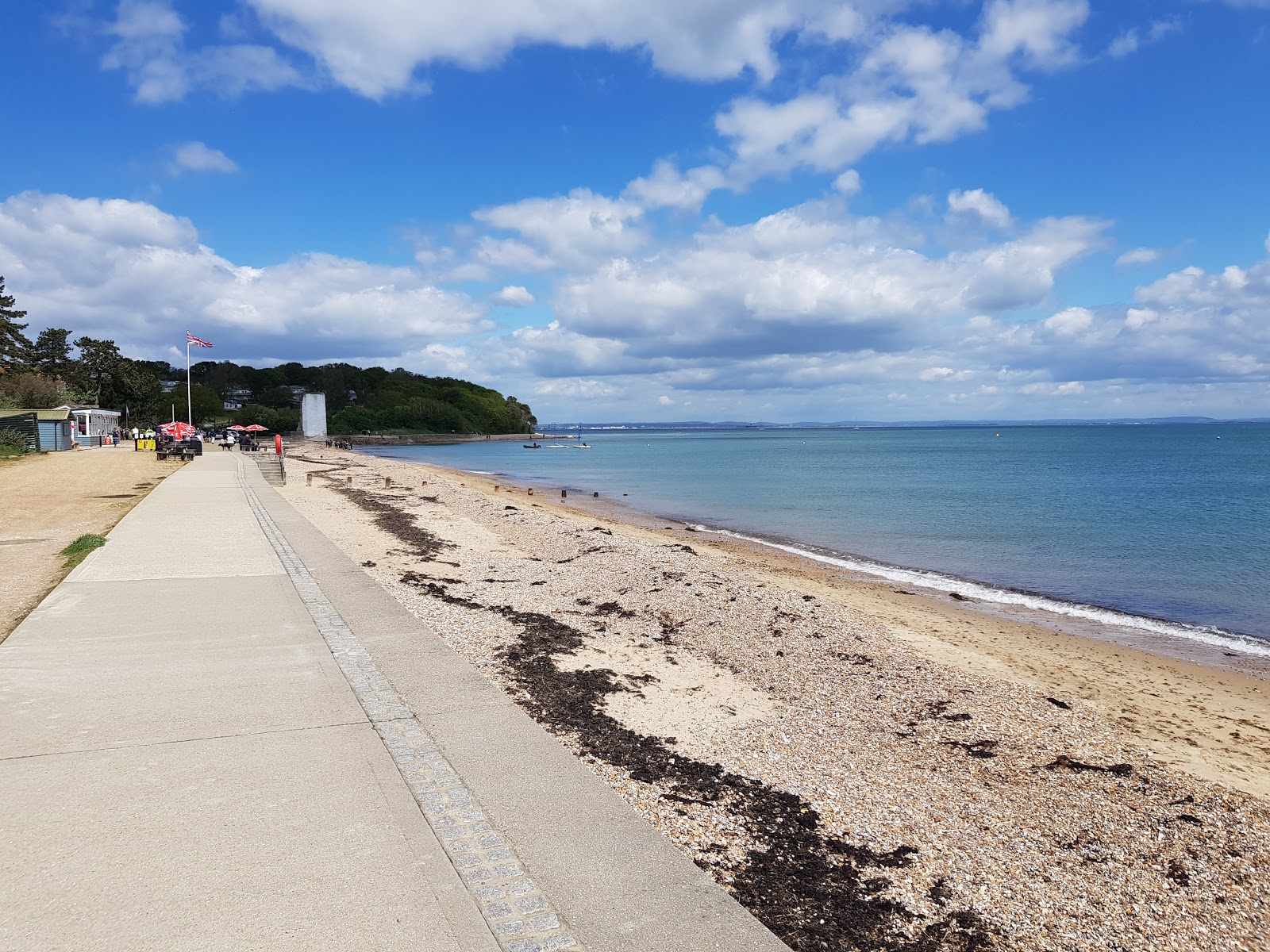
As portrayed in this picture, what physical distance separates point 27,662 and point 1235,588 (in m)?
19.8

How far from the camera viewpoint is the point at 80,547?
1184 cm

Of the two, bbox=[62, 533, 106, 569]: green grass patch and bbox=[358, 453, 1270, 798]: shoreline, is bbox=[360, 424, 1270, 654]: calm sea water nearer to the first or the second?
bbox=[358, 453, 1270, 798]: shoreline

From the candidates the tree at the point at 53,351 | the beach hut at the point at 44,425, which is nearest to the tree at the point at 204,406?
the tree at the point at 53,351

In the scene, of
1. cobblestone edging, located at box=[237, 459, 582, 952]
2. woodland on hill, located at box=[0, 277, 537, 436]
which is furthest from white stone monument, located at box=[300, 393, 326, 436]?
cobblestone edging, located at box=[237, 459, 582, 952]

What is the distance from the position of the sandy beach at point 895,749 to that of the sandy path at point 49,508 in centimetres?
415

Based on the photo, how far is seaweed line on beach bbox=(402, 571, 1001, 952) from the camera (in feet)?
11.6

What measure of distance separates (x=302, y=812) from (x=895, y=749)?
441 centimetres

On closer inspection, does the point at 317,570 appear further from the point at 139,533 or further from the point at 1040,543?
the point at 1040,543

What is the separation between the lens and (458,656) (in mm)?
6898

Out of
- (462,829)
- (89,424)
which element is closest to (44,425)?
(89,424)

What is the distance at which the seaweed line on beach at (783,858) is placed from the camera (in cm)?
353

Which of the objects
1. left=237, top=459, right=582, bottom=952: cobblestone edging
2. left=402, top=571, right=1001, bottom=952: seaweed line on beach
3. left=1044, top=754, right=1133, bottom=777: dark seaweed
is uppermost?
left=237, top=459, right=582, bottom=952: cobblestone edging

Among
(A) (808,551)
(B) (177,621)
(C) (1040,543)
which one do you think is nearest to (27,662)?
(B) (177,621)

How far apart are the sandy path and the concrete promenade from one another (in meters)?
2.95
